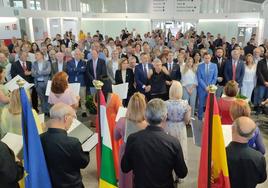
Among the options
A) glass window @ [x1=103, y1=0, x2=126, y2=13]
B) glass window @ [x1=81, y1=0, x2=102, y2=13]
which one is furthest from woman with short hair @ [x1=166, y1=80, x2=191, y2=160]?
glass window @ [x1=81, y1=0, x2=102, y2=13]

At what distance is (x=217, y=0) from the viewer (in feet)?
50.2

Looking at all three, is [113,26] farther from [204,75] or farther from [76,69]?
[204,75]

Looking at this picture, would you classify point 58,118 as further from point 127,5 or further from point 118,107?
point 127,5

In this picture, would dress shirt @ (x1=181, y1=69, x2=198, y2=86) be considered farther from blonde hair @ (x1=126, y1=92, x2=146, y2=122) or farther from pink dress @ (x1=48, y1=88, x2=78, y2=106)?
blonde hair @ (x1=126, y1=92, x2=146, y2=122)

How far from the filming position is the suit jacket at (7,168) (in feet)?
6.96

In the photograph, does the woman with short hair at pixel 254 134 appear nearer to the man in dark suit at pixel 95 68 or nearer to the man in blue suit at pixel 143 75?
the man in blue suit at pixel 143 75

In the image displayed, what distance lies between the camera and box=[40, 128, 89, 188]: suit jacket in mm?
2305

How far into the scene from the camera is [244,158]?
85.0 inches

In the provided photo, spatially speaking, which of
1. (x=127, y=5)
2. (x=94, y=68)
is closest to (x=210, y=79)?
(x=94, y=68)

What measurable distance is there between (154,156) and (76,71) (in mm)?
→ 4432

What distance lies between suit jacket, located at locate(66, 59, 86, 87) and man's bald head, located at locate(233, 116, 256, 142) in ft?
15.2

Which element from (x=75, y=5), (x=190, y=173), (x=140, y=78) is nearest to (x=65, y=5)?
(x=75, y=5)

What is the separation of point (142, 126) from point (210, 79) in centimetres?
345

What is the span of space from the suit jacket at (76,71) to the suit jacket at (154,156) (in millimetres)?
4264
